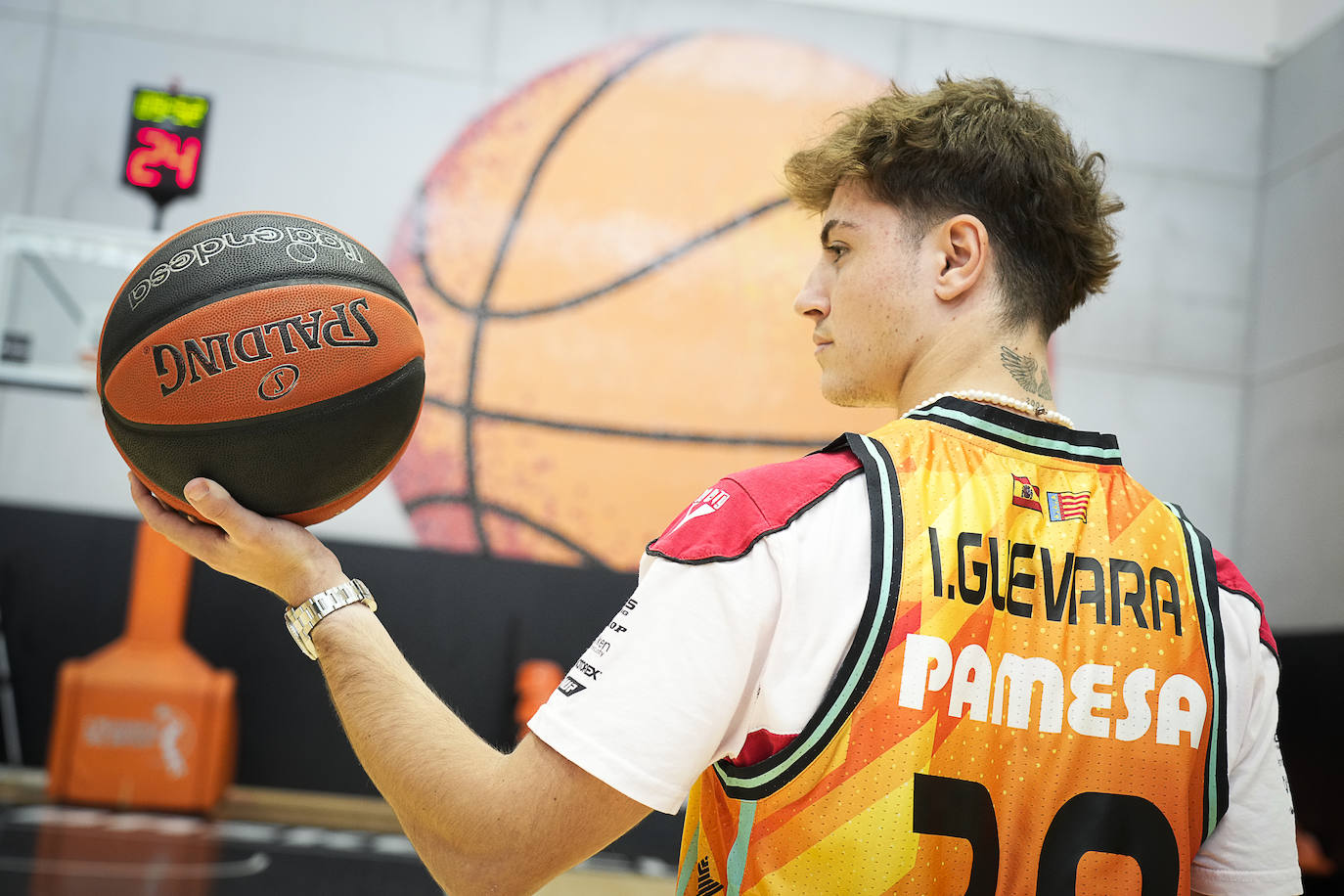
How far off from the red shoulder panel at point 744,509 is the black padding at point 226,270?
576mm

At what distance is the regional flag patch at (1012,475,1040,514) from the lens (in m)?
0.89

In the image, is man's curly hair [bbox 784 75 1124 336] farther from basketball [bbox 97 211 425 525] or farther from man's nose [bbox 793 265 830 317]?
basketball [bbox 97 211 425 525]

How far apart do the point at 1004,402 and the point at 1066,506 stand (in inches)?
4.0

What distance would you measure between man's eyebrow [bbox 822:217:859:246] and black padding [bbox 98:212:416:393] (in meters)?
0.49

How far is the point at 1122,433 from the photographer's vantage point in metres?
5.07

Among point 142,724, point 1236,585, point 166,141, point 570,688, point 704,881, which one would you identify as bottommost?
point 142,724

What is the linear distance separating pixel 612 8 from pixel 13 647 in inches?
143

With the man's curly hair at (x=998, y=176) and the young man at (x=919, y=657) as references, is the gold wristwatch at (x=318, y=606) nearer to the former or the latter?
the young man at (x=919, y=657)

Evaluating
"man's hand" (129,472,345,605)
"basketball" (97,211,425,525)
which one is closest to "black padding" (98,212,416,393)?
"basketball" (97,211,425,525)

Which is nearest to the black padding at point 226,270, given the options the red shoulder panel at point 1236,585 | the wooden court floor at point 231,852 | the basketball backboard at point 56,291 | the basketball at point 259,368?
the basketball at point 259,368

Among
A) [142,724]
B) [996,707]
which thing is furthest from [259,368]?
[142,724]

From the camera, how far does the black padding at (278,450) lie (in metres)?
1.07

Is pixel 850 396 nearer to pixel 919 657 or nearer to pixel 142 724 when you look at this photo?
pixel 919 657

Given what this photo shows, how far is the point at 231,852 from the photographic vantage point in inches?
136
